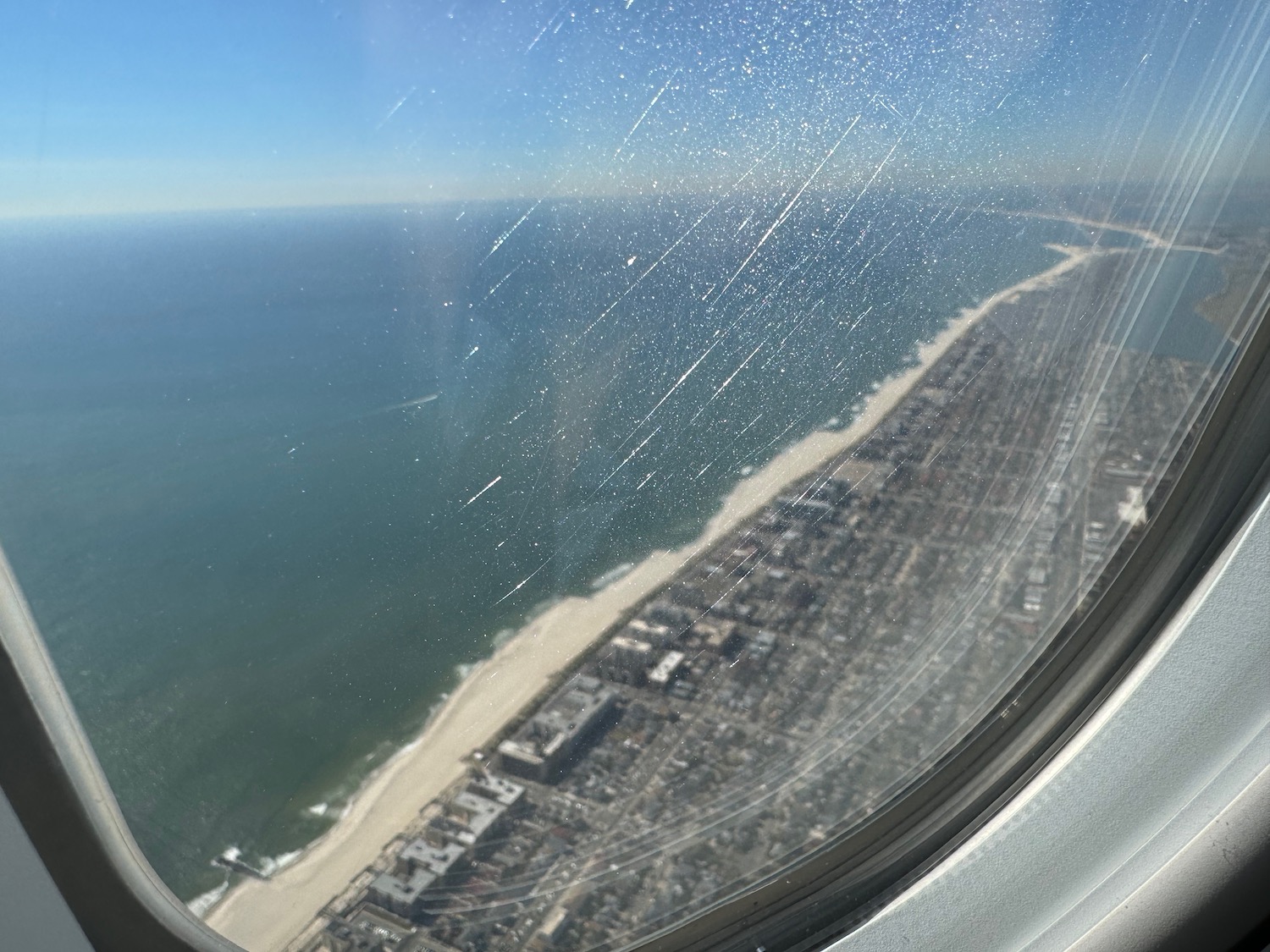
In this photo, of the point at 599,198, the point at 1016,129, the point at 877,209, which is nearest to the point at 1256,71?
the point at 1016,129

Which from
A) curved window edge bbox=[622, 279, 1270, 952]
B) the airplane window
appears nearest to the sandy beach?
the airplane window

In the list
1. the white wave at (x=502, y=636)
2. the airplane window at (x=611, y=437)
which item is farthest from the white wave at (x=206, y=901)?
the white wave at (x=502, y=636)

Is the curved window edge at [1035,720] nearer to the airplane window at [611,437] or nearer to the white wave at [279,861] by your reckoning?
the airplane window at [611,437]

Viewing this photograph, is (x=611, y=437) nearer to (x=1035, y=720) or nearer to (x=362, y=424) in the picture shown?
(x=362, y=424)

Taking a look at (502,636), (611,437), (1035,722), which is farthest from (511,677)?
(1035,722)

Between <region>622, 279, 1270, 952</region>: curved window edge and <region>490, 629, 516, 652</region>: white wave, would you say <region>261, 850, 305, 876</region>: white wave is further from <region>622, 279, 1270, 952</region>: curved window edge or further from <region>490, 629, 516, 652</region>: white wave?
<region>622, 279, 1270, 952</region>: curved window edge

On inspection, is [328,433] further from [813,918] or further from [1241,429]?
[1241,429]
